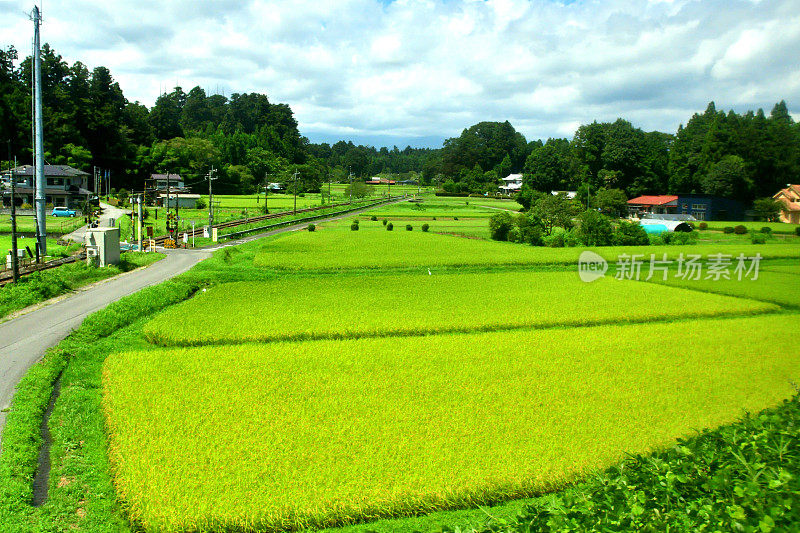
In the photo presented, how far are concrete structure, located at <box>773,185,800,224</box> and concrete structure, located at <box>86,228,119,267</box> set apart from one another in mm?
66680

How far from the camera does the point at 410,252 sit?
35625 mm

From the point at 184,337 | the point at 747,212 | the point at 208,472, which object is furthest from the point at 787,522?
the point at 747,212

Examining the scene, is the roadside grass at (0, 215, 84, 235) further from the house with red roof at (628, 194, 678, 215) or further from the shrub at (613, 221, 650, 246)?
the house with red roof at (628, 194, 678, 215)

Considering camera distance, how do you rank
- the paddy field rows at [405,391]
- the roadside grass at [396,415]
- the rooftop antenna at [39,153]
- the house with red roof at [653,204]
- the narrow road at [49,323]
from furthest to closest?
the house with red roof at [653,204] → the rooftop antenna at [39,153] → the narrow road at [49,323] → the paddy field rows at [405,391] → the roadside grass at [396,415]

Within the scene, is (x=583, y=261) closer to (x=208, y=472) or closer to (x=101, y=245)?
(x=101, y=245)

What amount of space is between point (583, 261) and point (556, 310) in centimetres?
1563

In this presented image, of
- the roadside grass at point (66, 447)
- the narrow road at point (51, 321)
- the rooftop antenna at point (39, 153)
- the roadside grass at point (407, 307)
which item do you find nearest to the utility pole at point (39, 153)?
the rooftop antenna at point (39, 153)

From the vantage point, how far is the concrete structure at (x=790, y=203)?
205 ft

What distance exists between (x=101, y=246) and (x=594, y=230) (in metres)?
33.8

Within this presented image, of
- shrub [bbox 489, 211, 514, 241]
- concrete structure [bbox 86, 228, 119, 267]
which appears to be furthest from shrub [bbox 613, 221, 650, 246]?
concrete structure [bbox 86, 228, 119, 267]

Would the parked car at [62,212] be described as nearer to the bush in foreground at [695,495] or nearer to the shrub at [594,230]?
the shrub at [594,230]

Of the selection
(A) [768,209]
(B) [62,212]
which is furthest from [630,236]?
(B) [62,212]

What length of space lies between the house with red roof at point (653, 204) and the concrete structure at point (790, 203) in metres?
10.9

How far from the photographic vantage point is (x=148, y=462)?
8.73m
